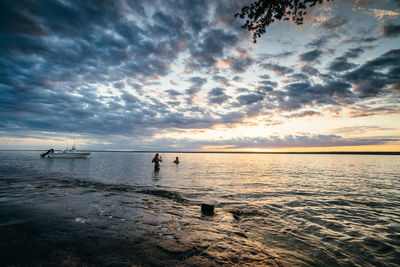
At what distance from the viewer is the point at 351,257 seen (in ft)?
21.2

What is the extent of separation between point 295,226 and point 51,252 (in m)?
10.5

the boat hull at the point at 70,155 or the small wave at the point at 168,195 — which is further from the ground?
the boat hull at the point at 70,155

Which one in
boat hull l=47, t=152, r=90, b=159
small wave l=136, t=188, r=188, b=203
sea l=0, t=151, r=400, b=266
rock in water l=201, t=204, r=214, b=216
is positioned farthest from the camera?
boat hull l=47, t=152, r=90, b=159

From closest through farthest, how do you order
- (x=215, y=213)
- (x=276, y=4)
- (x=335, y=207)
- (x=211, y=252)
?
(x=211, y=252) → (x=276, y=4) → (x=215, y=213) → (x=335, y=207)

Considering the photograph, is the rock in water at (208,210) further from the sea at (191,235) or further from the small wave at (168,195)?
the small wave at (168,195)

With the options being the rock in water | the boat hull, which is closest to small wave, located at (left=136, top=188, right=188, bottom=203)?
the rock in water

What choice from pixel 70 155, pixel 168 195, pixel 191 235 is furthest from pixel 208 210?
pixel 70 155

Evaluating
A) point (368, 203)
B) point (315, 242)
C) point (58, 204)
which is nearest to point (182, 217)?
point (315, 242)

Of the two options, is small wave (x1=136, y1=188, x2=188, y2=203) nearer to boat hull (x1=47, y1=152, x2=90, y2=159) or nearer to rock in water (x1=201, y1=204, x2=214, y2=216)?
rock in water (x1=201, y1=204, x2=214, y2=216)

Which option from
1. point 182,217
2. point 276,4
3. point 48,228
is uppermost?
point 276,4

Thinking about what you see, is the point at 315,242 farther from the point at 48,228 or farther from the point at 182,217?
the point at 48,228

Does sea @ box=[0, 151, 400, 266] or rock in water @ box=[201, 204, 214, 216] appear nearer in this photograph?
sea @ box=[0, 151, 400, 266]

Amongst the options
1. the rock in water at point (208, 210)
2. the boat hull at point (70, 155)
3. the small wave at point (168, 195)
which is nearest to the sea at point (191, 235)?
the rock in water at point (208, 210)

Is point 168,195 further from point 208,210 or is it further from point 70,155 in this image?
point 70,155
